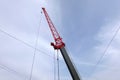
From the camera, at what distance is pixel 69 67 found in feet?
158

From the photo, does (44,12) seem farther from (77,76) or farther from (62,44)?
(77,76)

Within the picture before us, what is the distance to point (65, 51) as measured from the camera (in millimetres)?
54500

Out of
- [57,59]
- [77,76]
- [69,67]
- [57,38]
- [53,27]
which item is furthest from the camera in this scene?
[53,27]

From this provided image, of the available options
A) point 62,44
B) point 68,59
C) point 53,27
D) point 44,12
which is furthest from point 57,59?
point 44,12

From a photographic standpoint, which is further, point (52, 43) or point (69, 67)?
point (52, 43)

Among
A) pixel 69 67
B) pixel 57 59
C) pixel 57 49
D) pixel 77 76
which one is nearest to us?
pixel 77 76

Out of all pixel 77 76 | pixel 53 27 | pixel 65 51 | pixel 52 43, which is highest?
pixel 53 27

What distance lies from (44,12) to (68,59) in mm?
26215

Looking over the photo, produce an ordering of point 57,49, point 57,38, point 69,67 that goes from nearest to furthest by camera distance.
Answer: point 69,67 → point 57,49 → point 57,38

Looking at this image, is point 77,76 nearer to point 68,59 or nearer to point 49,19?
point 68,59

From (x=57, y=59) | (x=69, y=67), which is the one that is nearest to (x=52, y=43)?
(x=57, y=59)

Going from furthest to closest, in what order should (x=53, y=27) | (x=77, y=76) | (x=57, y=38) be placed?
1. (x=53, y=27)
2. (x=57, y=38)
3. (x=77, y=76)

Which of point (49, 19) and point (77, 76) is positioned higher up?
point (49, 19)

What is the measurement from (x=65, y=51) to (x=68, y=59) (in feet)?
13.7
